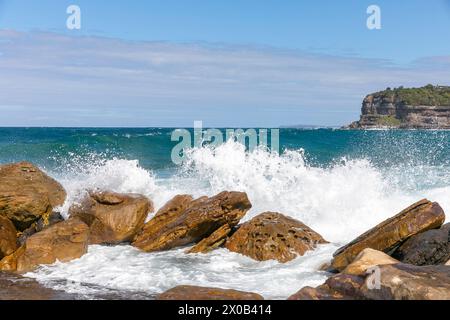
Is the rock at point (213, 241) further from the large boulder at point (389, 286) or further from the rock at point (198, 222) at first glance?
the large boulder at point (389, 286)

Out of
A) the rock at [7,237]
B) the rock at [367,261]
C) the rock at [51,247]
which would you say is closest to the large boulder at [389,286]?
the rock at [367,261]

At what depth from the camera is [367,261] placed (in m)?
7.00

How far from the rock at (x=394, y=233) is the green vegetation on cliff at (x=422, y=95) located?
108 meters

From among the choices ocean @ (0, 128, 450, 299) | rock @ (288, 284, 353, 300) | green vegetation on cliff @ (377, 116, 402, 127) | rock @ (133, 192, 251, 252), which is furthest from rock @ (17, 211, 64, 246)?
green vegetation on cliff @ (377, 116, 402, 127)

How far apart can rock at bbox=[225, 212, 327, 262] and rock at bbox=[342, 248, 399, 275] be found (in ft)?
8.09

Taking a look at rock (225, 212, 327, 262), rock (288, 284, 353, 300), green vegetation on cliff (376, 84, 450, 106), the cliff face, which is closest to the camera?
rock (288, 284, 353, 300)

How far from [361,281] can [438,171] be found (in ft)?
52.4

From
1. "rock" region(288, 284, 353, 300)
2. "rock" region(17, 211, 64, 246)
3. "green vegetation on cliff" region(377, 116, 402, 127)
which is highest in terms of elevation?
"green vegetation on cliff" region(377, 116, 402, 127)

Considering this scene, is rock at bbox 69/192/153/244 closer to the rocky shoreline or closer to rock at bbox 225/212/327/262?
the rocky shoreline

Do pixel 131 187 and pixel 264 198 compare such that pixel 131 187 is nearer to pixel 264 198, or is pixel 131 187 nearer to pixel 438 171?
pixel 264 198

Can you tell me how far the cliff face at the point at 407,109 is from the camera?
350ft

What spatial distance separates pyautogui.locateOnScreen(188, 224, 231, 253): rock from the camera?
33.5 feet
